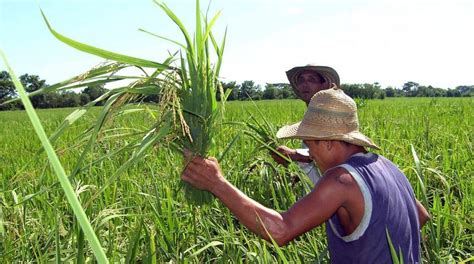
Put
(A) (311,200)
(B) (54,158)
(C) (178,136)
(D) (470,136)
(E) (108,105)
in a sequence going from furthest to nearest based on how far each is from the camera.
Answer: (D) (470,136), (C) (178,136), (A) (311,200), (E) (108,105), (B) (54,158)

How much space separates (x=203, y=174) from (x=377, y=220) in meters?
0.58

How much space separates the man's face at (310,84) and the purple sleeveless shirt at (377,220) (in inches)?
55.0

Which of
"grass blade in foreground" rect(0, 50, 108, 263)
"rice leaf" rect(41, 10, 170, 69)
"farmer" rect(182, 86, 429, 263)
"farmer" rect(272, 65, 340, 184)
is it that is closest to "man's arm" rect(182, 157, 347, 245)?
"farmer" rect(182, 86, 429, 263)

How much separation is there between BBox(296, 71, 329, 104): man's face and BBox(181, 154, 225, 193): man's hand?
1507 millimetres

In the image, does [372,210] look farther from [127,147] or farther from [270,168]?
[270,168]

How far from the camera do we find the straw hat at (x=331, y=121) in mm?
1594

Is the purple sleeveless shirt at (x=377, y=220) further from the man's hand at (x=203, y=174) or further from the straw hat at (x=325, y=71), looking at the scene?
the straw hat at (x=325, y=71)

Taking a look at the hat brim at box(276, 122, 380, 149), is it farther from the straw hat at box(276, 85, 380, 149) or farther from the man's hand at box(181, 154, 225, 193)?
the man's hand at box(181, 154, 225, 193)

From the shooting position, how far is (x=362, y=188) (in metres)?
1.46

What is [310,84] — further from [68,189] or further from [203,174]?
[68,189]

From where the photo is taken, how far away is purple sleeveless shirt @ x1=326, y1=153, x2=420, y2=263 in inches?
58.3

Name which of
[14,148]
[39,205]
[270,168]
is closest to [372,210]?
[270,168]

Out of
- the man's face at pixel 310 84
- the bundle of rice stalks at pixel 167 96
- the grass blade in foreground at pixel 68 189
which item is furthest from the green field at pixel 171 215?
the grass blade in foreground at pixel 68 189

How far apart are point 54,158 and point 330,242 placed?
4.72 feet
